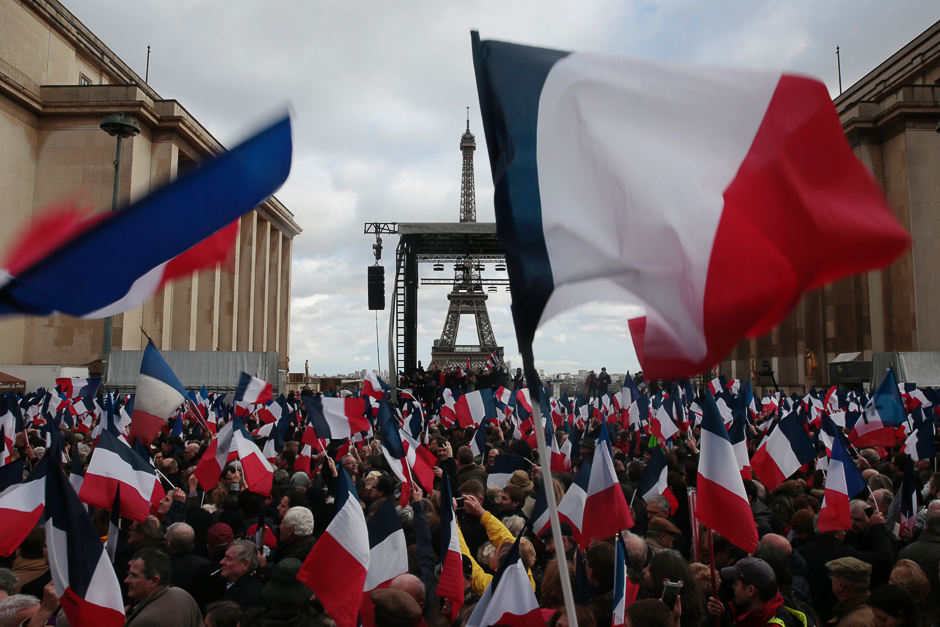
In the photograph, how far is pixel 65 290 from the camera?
9.32ft

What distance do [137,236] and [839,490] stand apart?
5399 mm

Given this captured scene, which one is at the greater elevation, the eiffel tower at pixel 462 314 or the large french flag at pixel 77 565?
the eiffel tower at pixel 462 314

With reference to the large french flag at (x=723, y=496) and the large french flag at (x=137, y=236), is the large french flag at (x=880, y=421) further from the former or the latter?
the large french flag at (x=137, y=236)

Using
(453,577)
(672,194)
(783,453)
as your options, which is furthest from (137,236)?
(783,453)

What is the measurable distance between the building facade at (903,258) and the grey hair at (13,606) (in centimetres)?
3371

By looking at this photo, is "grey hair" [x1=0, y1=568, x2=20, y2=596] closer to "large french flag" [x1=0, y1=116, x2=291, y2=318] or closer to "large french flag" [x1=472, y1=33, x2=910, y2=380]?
"large french flag" [x1=0, y1=116, x2=291, y2=318]

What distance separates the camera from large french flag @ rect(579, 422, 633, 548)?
4953 mm

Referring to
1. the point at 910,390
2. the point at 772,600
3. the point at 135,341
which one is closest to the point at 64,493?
the point at 772,600

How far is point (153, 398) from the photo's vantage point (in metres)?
7.29

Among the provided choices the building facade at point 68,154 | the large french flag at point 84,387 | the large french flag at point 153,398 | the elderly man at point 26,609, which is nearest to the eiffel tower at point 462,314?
the building facade at point 68,154

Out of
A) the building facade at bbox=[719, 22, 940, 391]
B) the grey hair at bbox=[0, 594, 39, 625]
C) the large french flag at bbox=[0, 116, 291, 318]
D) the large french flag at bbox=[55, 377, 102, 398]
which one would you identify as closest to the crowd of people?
the grey hair at bbox=[0, 594, 39, 625]

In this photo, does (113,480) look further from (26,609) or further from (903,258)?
(903,258)

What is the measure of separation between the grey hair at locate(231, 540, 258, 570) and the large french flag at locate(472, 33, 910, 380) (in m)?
2.91

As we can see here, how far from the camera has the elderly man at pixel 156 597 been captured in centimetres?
373
